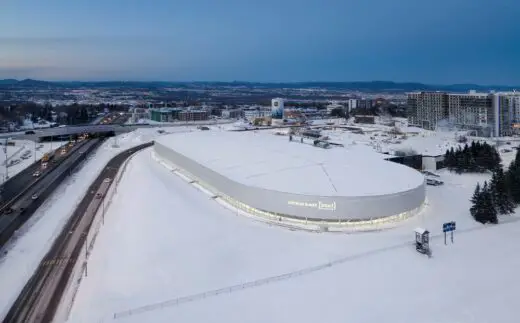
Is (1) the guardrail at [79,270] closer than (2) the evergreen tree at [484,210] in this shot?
Yes

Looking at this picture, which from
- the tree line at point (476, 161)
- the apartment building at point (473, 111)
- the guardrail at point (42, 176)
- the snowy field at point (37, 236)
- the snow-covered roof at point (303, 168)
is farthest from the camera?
the apartment building at point (473, 111)

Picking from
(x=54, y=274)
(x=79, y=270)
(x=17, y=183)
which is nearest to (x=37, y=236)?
(x=54, y=274)

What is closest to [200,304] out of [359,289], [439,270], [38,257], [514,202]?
[359,289]

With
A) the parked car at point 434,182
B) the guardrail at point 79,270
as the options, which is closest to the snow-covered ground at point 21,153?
the guardrail at point 79,270

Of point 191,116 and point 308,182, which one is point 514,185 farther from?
point 191,116

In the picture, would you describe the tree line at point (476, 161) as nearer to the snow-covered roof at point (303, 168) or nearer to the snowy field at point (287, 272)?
the snow-covered roof at point (303, 168)

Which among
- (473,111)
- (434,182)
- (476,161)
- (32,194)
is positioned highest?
(473,111)

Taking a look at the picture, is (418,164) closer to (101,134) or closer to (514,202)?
(514,202)
